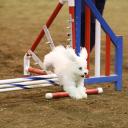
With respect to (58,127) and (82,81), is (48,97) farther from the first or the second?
(58,127)

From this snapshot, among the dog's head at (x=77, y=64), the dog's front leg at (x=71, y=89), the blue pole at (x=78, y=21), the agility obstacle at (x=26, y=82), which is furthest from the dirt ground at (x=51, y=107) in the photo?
the blue pole at (x=78, y=21)

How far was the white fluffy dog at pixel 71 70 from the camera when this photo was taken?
5.12 meters

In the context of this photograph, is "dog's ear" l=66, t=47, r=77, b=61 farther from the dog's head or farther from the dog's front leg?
the dog's front leg

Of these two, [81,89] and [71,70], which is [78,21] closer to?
[71,70]

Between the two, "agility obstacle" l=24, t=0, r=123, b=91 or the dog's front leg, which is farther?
"agility obstacle" l=24, t=0, r=123, b=91

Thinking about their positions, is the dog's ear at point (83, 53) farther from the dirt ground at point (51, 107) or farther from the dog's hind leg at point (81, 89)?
the dirt ground at point (51, 107)

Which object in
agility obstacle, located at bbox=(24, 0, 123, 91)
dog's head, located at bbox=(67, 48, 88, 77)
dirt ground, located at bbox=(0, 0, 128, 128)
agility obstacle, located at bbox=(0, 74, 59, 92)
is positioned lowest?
dirt ground, located at bbox=(0, 0, 128, 128)

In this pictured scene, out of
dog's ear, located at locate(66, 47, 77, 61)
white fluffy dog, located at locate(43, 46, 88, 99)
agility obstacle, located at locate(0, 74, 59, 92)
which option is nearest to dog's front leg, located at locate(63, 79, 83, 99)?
white fluffy dog, located at locate(43, 46, 88, 99)

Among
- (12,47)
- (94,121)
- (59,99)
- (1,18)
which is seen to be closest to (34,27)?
(1,18)

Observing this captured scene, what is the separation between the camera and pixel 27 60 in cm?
640

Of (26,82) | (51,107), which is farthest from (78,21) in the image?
(51,107)

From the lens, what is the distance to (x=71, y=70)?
204 inches

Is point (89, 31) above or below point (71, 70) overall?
above

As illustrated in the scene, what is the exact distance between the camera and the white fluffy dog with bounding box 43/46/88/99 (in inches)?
201
